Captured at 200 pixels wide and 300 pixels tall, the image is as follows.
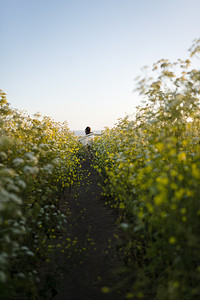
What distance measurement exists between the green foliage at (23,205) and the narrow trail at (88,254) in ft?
1.27

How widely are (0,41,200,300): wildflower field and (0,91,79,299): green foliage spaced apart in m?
0.02

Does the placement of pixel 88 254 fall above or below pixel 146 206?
below

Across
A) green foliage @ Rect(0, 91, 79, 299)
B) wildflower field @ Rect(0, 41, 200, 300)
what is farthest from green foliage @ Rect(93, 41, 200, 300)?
green foliage @ Rect(0, 91, 79, 299)

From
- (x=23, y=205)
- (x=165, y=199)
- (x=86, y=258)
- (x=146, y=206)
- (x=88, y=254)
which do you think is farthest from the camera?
(x=23, y=205)

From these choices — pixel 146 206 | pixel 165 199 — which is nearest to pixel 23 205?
pixel 146 206

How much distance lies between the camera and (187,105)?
461 centimetres

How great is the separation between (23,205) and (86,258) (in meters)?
1.49

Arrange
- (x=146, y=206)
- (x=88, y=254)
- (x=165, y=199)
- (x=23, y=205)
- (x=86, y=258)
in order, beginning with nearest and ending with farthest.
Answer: (x=165, y=199)
(x=146, y=206)
(x=86, y=258)
(x=88, y=254)
(x=23, y=205)

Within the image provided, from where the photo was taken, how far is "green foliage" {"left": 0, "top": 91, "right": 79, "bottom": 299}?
3016 millimetres

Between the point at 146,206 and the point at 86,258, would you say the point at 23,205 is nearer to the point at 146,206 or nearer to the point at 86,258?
the point at 86,258

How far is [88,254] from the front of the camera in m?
4.49

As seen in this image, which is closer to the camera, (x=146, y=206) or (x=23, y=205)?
(x=146, y=206)

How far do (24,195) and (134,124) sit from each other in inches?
135

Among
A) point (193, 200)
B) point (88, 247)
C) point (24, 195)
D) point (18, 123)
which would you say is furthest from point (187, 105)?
point (18, 123)
